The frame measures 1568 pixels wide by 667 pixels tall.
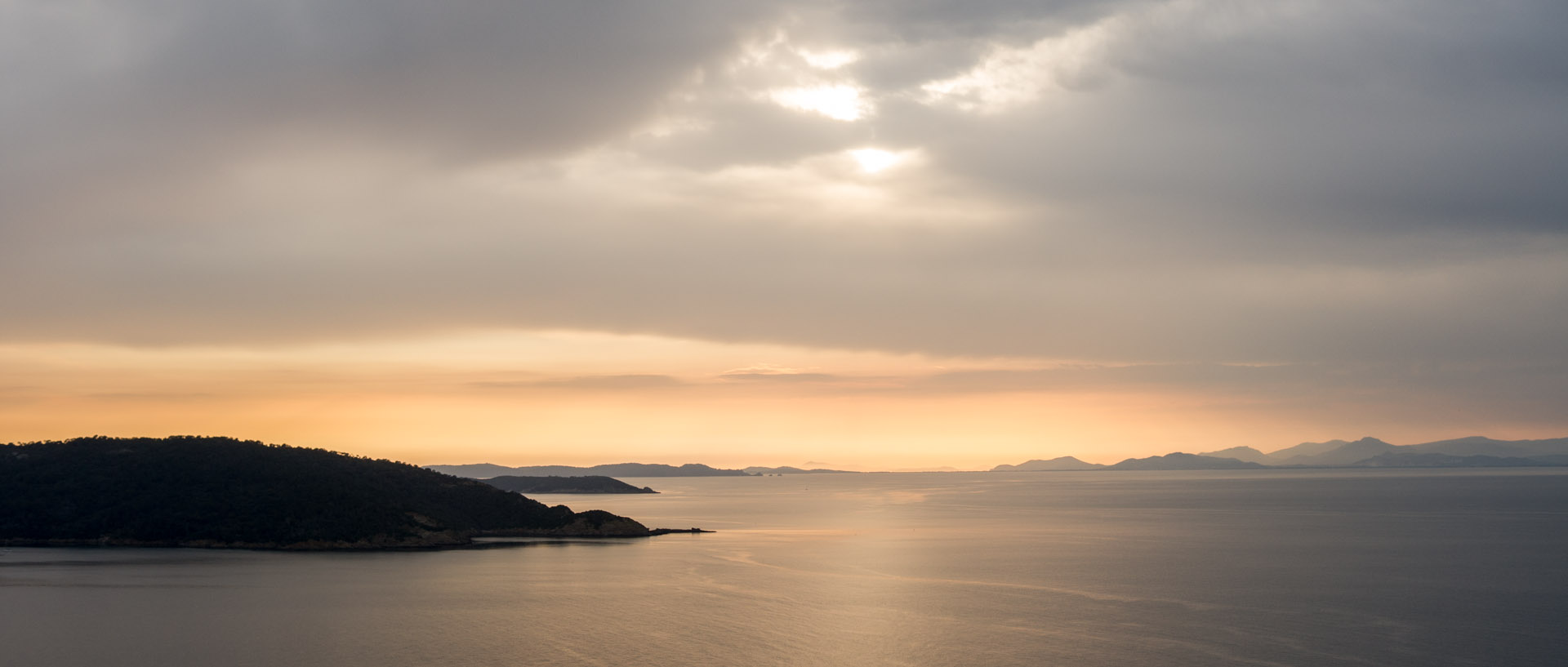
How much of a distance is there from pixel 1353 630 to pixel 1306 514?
447 feet

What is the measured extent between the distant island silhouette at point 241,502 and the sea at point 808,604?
5432mm

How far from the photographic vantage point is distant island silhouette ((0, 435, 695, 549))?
119562mm

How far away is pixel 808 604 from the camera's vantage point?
250ft

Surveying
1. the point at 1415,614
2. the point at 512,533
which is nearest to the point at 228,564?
the point at 512,533

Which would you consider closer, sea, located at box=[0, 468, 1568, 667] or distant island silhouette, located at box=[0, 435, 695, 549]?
sea, located at box=[0, 468, 1568, 667]

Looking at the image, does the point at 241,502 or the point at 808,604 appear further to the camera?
the point at 241,502

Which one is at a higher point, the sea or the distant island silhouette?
the distant island silhouette

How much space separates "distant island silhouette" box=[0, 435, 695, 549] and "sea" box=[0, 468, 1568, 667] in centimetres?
543

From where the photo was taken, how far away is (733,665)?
54.6 meters

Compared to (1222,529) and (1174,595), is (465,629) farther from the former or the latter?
(1222,529)

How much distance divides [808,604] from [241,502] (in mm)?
83452

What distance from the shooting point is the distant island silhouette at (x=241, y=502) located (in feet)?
392

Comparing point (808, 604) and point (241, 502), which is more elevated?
point (241, 502)

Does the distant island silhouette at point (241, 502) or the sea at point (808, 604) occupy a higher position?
the distant island silhouette at point (241, 502)
